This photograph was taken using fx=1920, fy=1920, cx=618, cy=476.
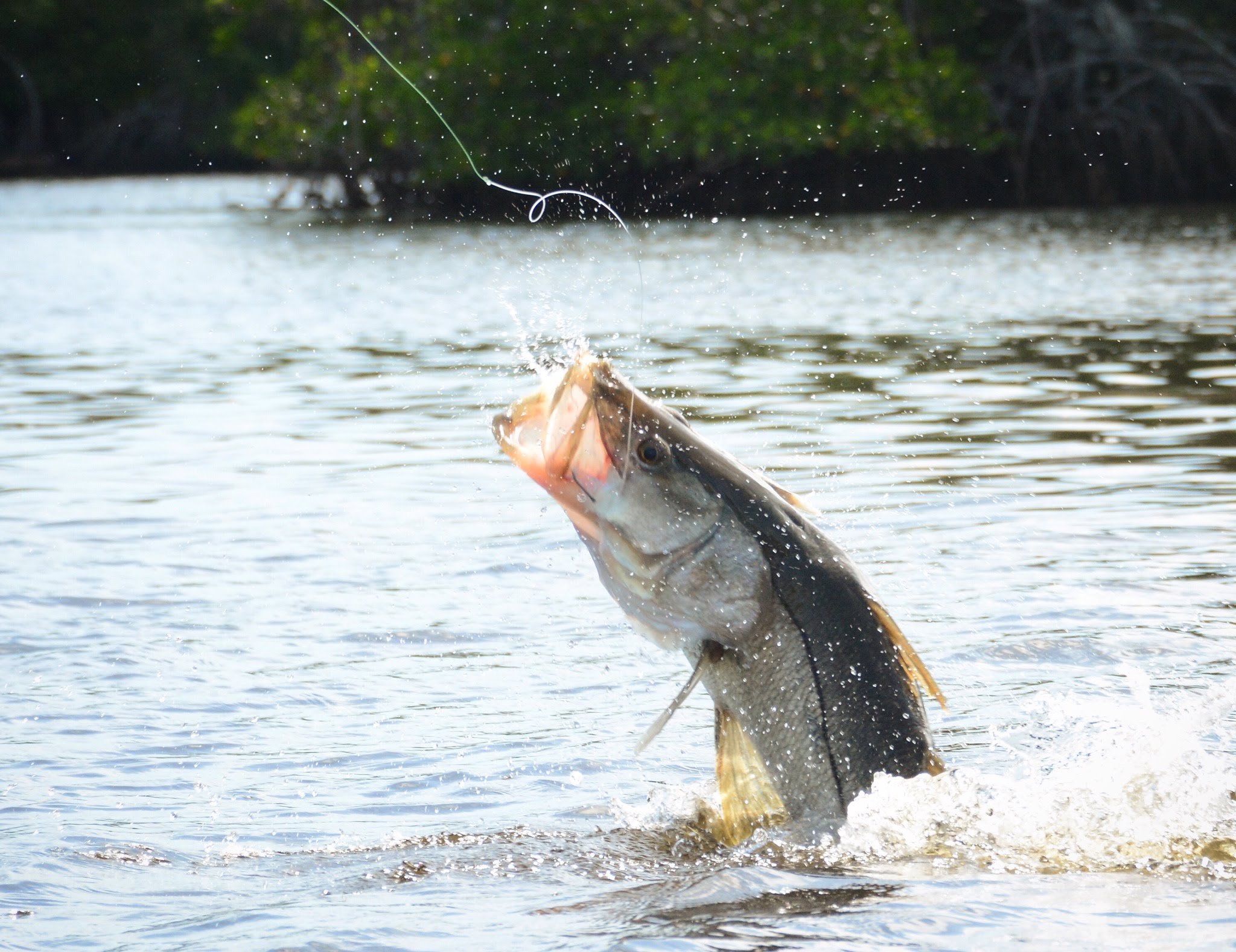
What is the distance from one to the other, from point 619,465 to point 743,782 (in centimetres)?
85

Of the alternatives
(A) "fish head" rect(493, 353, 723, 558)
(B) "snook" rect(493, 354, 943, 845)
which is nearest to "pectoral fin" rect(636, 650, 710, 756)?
(B) "snook" rect(493, 354, 943, 845)

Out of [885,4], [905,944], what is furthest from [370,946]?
[885,4]

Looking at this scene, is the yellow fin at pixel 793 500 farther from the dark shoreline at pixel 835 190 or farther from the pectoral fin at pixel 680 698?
the dark shoreline at pixel 835 190

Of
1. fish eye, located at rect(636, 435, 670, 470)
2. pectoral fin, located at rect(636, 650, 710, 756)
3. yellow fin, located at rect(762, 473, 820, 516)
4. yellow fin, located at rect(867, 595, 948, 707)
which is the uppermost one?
fish eye, located at rect(636, 435, 670, 470)

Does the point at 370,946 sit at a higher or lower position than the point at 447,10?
lower

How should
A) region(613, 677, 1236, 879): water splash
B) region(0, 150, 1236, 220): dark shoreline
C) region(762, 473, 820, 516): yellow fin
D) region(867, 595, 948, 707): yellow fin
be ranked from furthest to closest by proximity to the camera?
region(0, 150, 1236, 220): dark shoreline
region(613, 677, 1236, 879): water splash
region(762, 473, 820, 516): yellow fin
region(867, 595, 948, 707): yellow fin

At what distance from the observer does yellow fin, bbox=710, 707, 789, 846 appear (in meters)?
4.45

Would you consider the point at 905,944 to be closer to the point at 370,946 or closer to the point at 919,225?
the point at 370,946

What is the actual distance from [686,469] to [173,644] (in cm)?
324

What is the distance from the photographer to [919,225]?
3170 cm

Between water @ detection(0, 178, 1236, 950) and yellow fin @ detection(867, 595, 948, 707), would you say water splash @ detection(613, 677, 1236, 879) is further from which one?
yellow fin @ detection(867, 595, 948, 707)

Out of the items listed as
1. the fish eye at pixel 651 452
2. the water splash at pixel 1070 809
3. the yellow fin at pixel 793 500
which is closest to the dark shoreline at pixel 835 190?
the water splash at pixel 1070 809

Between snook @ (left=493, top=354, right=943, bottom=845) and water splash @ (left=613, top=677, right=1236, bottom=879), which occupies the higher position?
snook @ (left=493, top=354, right=943, bottom=845)

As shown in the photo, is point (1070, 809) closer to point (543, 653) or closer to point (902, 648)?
point (902, 648)
